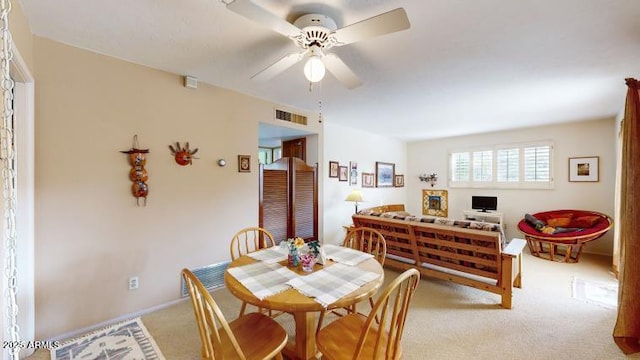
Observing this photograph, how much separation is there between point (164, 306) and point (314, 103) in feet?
9.94

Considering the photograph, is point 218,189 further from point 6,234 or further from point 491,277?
point 491,277

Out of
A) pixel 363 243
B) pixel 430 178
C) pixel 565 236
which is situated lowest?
pixel 565 236

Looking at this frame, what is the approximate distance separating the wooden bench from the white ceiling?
1655 mm

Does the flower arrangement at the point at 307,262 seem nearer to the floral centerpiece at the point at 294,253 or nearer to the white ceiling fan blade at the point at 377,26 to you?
the floral centerpiece at the point at 294,253

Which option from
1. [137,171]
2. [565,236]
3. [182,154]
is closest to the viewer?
[137,171]

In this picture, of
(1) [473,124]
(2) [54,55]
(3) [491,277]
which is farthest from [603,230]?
(2) [54,55]

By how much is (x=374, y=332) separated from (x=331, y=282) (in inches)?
15.1

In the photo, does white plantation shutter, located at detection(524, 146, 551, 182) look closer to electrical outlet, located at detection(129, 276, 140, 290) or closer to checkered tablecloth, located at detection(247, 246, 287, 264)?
checkered tablecloth, located at detection(247, 246, 287, 264)

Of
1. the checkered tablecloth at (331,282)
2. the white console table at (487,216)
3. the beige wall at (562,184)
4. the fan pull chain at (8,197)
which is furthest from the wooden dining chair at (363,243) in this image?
the beige wall at (562,184)

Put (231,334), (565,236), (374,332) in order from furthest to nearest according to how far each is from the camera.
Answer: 1. (565,236)
2. (374,332)
3. (231,334)

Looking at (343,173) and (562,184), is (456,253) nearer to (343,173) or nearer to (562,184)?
(343,173)

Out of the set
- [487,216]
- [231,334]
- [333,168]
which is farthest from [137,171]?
[487,216]

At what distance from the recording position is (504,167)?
564 centimetres

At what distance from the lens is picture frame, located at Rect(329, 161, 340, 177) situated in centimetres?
478
